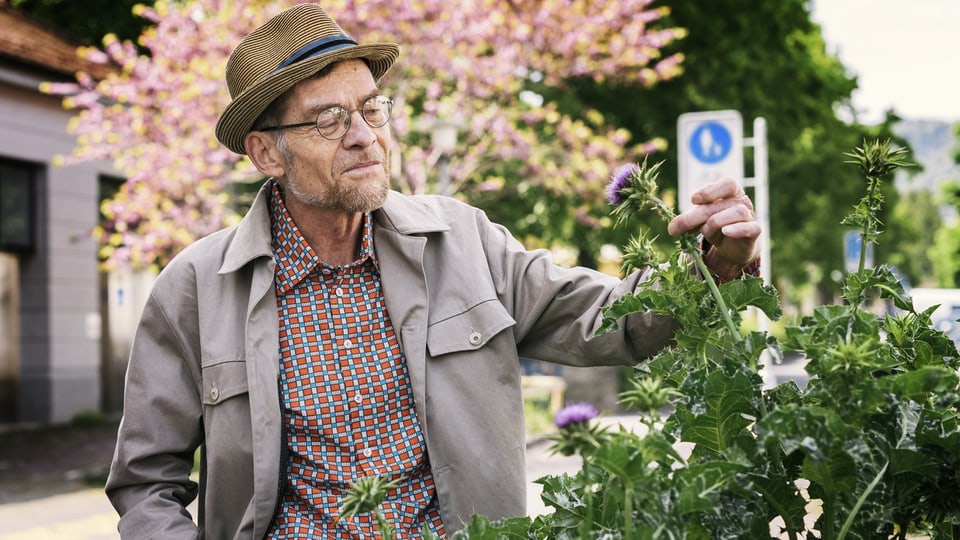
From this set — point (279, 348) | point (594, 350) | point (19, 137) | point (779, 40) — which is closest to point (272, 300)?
point (279, 348)

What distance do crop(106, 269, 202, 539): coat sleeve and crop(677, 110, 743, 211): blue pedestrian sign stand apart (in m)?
6.80

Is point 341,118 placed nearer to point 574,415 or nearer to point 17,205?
point 574,415

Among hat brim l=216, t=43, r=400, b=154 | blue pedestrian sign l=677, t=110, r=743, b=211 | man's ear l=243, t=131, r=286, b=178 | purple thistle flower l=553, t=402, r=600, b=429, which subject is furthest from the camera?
blue pedestrian sign l=677, t=110, r=743, b=211

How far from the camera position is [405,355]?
243 centimetres

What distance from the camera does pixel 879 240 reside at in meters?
1.45

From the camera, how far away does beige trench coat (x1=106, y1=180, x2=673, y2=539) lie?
2.35 m

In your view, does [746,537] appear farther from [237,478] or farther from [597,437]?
[237,478]

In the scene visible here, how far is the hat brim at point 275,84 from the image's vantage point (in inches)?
97.3

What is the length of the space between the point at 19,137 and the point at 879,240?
16306mm

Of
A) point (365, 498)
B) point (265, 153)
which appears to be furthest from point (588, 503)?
point (265, 153)

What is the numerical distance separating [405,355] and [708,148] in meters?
6.94

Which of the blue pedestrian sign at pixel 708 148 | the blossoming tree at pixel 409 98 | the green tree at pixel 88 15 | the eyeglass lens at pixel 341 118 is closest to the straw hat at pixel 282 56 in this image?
the eyeglass lens at pixel 341 118

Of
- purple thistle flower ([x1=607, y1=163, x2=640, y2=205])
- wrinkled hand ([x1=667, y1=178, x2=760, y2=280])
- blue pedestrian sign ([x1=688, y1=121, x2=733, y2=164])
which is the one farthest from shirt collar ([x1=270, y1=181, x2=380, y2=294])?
blue pedestrian sign ([x1=688, y1=121, x2=733, y2=164])

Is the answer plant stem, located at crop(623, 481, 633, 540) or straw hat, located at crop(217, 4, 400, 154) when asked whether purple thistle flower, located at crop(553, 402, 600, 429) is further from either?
straw hat, located at crop(217, 4, 400, 154)
